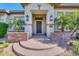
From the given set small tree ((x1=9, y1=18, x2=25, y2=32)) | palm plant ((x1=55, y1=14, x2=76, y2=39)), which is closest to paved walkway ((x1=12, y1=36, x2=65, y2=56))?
small tree ((x1=9, y1=18, x2=25, y2=32))

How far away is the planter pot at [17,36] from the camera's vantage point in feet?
27.7

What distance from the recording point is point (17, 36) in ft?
28.2

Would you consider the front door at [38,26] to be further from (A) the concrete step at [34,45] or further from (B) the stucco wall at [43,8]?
(A) the concrete step at [34,45]

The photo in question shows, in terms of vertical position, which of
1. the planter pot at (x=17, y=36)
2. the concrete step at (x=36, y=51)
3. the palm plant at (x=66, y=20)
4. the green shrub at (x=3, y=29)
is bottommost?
the concrete step at (x=36, y=51)

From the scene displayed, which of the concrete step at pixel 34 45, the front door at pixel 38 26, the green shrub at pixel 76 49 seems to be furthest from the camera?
the front door at pixel 38 26

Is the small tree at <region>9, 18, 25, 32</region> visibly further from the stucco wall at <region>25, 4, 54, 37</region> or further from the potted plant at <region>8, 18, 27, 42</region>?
the stucco wall at <region>25, 4, 54, 37</region>

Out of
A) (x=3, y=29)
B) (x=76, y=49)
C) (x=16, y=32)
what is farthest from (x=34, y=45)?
(x=76, y=49)

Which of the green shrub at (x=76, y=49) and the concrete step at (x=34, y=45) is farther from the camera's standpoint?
the concrete step at (x=34, y=45)

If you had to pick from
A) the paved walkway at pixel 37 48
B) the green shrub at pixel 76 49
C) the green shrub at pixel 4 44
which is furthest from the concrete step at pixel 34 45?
the green shrub at pixel 76 49

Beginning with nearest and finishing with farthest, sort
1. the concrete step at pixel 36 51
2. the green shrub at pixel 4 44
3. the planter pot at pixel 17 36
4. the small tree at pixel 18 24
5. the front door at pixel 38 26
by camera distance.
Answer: the concrete step at pixel 36 51
the green shrub at pixel 4 44
the planter pot at pixel 17 36
the small tree at pixel 18 24
the front door at pixel 38 26

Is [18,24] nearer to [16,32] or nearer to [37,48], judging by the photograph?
[16,32]

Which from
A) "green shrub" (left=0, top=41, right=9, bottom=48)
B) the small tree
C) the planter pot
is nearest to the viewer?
"green shrub" (left=0, top=41, right=9, bottom=48)

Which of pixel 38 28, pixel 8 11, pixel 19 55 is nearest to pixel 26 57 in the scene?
pixel 19 55

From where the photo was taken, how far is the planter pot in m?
8.45
